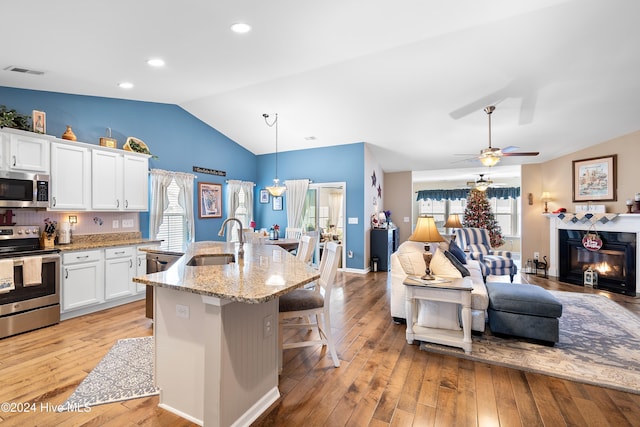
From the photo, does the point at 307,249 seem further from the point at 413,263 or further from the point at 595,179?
the point at 595,179

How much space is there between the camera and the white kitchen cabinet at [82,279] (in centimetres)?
348

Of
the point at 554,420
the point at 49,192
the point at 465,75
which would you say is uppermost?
the point at 465,75

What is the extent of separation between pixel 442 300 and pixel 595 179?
5.02 metres

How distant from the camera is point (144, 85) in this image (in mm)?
4031

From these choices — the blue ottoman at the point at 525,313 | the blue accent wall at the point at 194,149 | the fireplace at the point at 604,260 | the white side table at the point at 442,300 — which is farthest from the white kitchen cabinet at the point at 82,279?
the fireplace at the point at 604,260

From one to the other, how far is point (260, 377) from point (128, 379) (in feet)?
3.92

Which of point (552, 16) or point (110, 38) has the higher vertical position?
point (552, 16)

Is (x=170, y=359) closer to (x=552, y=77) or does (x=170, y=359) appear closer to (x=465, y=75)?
(x=465, y=75)

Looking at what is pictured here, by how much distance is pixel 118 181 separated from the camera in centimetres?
423

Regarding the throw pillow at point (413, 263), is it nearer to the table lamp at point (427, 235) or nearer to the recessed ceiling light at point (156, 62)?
the table lamp at point (427, 235)

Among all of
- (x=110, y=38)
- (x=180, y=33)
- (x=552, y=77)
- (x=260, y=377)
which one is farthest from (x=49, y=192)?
(x=552, y=77)

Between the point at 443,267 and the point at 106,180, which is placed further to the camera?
the point at 106,180

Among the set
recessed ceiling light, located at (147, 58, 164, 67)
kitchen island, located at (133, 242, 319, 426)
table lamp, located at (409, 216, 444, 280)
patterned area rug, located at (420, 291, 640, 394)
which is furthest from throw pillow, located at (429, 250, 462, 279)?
recessed ceiling light, located at (147, 58, 164, 67)

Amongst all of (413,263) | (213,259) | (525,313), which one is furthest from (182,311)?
(525,313)
